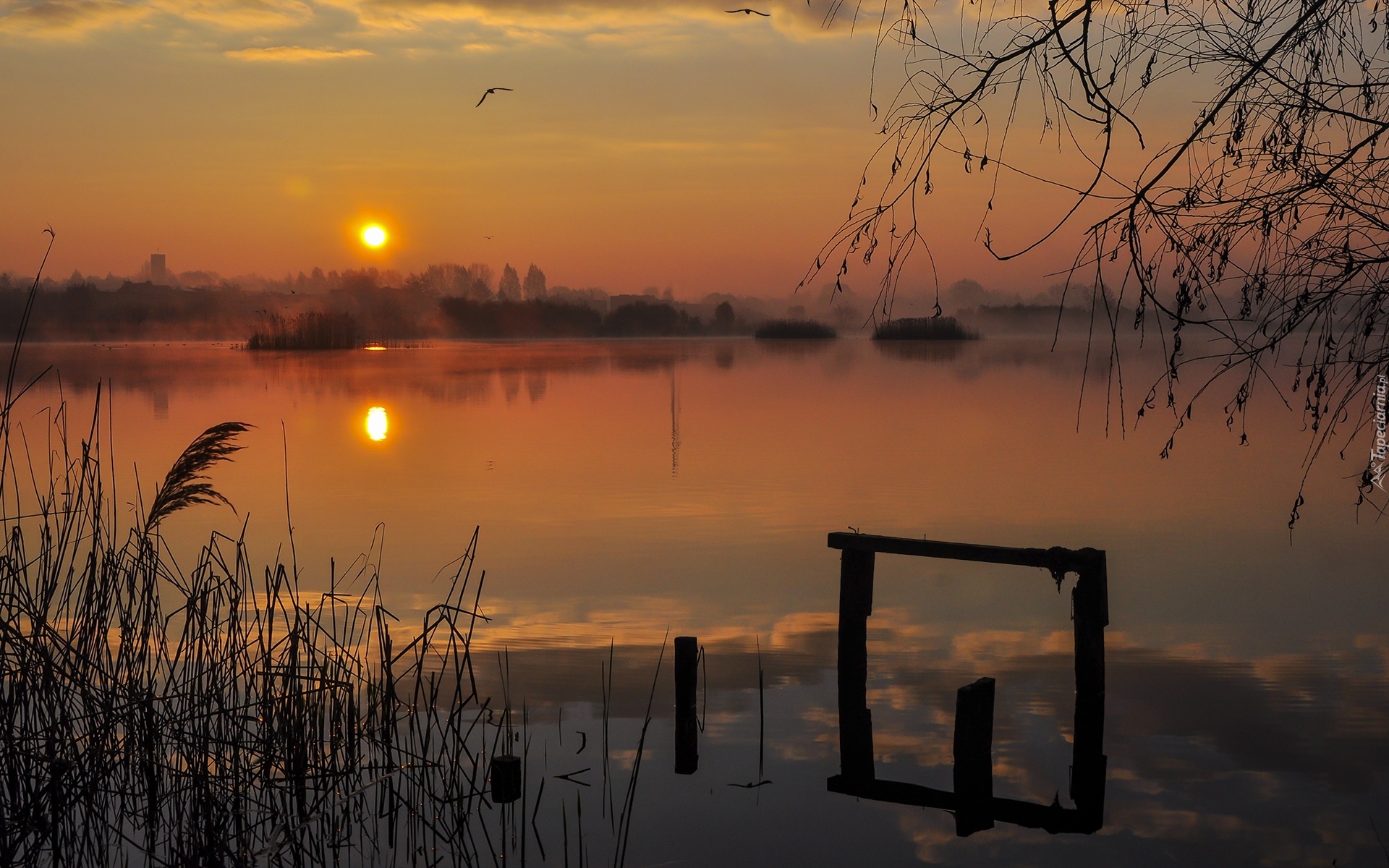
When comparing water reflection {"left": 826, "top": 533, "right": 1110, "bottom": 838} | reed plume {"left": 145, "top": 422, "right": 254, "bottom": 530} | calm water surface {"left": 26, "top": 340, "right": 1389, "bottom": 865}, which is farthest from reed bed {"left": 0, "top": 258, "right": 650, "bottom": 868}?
water reflection {"left": 826, "top": 533, "right": 1110, "bottom": 838}

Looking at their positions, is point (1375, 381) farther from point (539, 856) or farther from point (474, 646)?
point (474, 646)

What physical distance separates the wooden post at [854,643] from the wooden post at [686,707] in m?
1.12

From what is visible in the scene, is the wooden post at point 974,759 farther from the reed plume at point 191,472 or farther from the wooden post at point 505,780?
the reed plume at point 191,472

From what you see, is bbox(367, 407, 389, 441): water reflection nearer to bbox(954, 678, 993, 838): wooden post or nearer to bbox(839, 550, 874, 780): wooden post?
bbox(839, 550, 874, 780): wooden post

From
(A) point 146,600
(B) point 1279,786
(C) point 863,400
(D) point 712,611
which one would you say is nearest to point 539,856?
(A) point 146,600

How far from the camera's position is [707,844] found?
22.1 feet

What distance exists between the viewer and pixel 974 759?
6883mm

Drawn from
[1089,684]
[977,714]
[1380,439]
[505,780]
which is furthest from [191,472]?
[1380,439]

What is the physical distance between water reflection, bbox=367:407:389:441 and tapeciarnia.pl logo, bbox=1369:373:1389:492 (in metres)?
26.7

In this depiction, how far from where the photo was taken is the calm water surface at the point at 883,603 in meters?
7.12

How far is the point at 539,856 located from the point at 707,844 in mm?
1001

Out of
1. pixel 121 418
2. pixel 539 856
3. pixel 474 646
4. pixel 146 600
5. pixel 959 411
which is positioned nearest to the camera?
pixel 539 856

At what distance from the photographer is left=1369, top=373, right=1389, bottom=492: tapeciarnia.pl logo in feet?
15.3

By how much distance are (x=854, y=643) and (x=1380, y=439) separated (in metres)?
4.19
